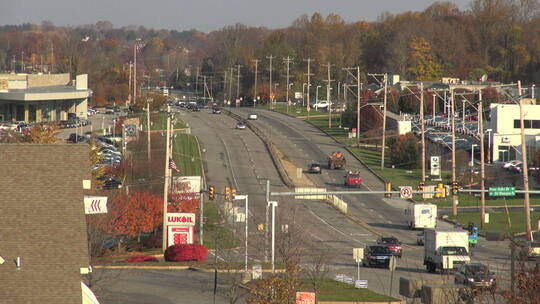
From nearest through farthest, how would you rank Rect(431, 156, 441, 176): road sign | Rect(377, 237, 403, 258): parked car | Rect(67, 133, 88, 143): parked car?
Rect(377, 237, 403, 258): parked car, Rect(431, 156, 441, 176): road sign, Rect(67, 133, 88, 143): parked car

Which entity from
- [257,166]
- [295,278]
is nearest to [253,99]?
[257,166]

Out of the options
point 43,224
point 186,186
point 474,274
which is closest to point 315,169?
point 186,186

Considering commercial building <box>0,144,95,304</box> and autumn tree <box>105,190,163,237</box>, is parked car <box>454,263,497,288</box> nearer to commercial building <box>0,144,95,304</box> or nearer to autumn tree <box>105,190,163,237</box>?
commercial building <box>0,144,95,304</box>

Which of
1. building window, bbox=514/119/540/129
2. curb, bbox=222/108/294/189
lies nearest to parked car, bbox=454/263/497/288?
curb, bbox=222/108/294/189

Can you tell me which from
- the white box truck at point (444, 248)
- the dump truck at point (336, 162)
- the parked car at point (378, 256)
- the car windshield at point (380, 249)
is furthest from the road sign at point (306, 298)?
the dump truck at point (336, 162)

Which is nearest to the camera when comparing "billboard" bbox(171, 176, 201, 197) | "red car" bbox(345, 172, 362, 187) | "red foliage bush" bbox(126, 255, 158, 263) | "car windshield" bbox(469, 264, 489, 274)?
"car windshield" bbox(469, 264, 489, 274)

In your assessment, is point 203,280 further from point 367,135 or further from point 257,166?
point 367,135

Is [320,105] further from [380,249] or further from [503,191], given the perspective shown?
[503,191]
